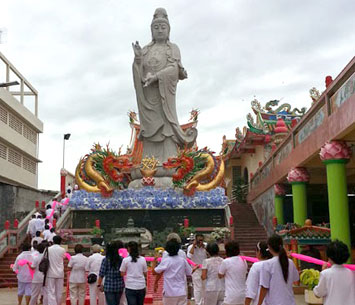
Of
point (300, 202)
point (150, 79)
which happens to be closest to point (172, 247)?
point (300, 202)

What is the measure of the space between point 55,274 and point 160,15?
17.8m

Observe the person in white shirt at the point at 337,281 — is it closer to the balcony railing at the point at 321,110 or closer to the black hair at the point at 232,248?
the black hair at the point at 232,248

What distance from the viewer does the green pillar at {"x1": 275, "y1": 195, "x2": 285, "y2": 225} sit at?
Answer: 17.4 metres

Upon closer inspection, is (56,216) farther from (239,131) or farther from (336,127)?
(239,131)

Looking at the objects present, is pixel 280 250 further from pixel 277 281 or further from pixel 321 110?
pixel 321 110

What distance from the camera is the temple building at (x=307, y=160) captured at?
10180mm

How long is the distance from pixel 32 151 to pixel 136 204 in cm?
1533

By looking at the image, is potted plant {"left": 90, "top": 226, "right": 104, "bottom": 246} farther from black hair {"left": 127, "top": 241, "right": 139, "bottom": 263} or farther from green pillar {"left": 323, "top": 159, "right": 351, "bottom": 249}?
black hair {"left": 127, "top": 241, "right": 139, "bottom": 263}

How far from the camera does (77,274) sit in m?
8.08

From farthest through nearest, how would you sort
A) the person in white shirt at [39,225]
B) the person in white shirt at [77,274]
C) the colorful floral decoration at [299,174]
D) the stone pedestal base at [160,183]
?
the stone pedestal base at [160,183] → the person in white shirt at [39,225] → the colorful floral decoration at [299,174] → the person in white shirt at [77,274]

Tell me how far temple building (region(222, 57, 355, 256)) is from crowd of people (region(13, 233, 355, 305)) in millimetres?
3598

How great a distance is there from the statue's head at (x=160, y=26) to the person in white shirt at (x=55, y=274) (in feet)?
55.4

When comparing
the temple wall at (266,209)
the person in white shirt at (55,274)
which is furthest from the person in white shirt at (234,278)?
the temple wall at (266,209)

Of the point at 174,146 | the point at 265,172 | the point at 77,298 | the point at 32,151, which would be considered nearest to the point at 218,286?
the point at 77,298
